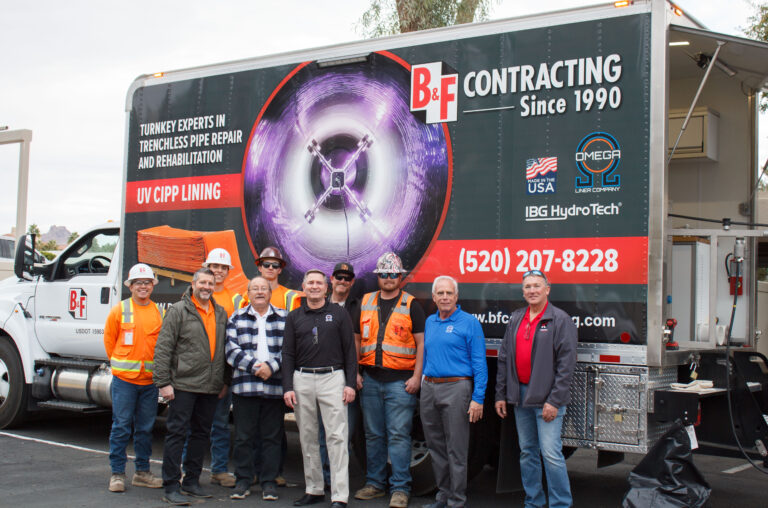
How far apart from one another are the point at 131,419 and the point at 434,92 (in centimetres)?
360

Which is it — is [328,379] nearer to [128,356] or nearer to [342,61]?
[128,356]

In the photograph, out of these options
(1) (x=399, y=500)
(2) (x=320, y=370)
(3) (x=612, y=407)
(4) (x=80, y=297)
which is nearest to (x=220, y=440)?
(2) (x=320, y=370)

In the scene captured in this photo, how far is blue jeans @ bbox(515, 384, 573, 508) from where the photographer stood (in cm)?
542

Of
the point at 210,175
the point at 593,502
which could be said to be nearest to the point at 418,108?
the point at 210,175

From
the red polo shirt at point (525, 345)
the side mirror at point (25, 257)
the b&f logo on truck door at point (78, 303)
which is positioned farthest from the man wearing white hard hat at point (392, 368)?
the side mirror at point (25, 257)

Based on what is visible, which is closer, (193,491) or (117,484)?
(193,491)

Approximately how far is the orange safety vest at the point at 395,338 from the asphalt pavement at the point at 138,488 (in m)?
1.13

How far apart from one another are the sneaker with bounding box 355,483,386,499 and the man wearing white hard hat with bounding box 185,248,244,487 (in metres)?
1.10

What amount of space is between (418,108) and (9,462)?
198 inches

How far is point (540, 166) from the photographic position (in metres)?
5.74

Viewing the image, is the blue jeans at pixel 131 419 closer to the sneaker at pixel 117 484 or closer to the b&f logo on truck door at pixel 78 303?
the sneaker at pixel 117 484

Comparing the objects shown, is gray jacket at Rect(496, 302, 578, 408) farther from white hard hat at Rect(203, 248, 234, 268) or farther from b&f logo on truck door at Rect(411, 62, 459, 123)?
white hard hat at Rect(203, 248, 234, 268)

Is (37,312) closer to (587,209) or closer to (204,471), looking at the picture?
(204,471)

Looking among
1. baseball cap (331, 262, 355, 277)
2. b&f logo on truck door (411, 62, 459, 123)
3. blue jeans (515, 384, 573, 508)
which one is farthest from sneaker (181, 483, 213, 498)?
b&f logo on truck door (411, 62, 459, 123)
